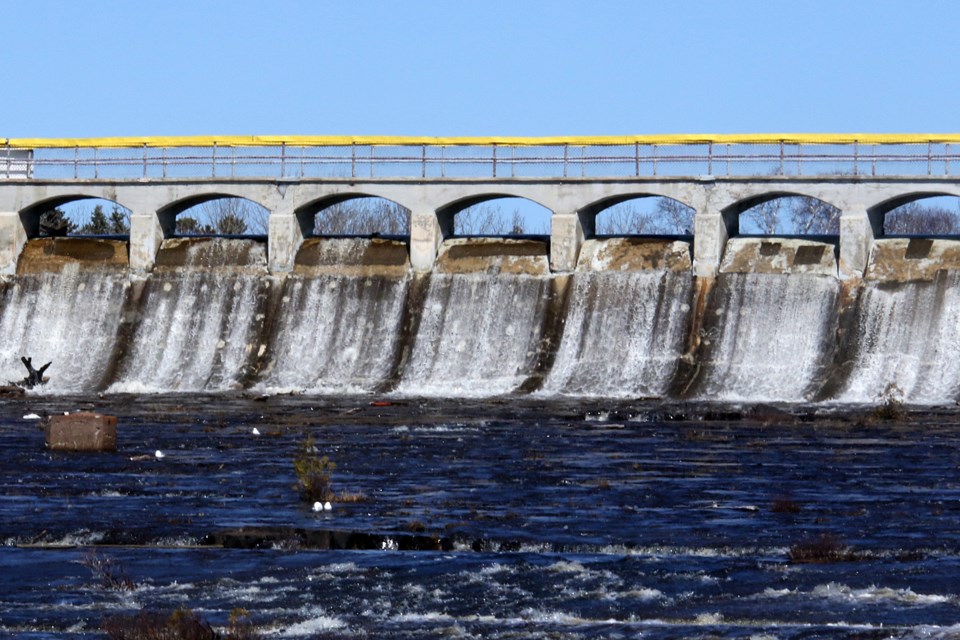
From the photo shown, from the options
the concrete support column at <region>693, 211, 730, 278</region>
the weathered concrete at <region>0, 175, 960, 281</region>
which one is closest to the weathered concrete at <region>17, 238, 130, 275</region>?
the weathered concrete at <region>0, 175, 960, 281</region>

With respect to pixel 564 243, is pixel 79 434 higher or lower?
lower

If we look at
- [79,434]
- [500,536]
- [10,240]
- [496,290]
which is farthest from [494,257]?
[500,536]

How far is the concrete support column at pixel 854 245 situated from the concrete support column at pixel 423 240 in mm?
17150

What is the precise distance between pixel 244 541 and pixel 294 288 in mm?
47972

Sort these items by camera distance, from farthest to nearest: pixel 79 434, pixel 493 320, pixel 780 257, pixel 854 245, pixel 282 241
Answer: pixel 282 241 < pixel 493 320 < pixel 780 257 < pixel 854 245 < pixel 79 434

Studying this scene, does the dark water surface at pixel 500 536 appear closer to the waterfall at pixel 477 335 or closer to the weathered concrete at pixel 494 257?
the waterfall at pixel 477 335

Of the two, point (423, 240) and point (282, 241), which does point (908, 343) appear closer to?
point (423, 240)

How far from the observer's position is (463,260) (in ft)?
233

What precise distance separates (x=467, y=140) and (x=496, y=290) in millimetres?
8218

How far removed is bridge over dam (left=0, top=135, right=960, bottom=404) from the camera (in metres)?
63.3

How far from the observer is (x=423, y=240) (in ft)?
235

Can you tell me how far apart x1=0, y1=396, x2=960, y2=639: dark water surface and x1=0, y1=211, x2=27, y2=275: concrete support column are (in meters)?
34.9

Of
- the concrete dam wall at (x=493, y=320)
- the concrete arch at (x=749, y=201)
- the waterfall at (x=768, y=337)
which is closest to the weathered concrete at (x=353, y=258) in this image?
the concrete dam wall at (x=493, y=320)

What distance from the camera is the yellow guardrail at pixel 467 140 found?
68.7 meters
